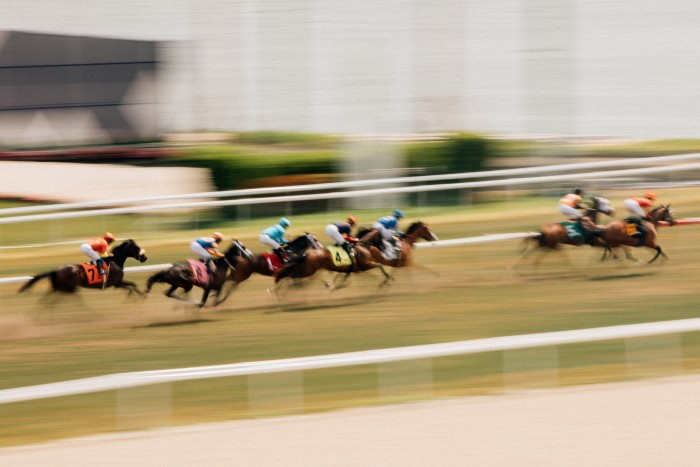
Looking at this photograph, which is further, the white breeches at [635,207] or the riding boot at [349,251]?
the white breeches at [635,207]

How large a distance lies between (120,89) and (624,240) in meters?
10.1

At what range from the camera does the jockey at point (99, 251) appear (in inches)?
340

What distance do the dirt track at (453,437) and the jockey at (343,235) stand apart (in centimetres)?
338

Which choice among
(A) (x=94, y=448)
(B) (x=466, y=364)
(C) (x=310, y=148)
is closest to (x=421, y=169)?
(C) (x=310, y=148)

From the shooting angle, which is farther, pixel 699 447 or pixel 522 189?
pixel 522 189

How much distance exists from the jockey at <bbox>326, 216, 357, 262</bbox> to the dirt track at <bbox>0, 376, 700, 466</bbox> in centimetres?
338

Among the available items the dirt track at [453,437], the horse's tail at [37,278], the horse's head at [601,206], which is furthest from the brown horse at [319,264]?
the dirt track at [453,437]

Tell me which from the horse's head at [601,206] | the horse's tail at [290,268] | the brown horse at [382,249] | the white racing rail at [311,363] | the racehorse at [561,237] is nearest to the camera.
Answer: the white racing rail at [311,363]

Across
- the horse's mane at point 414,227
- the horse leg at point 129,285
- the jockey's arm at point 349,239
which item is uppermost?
the horse's mane at point 414,227

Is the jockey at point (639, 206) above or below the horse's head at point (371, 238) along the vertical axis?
above

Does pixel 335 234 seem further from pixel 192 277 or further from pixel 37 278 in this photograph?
pixel 37 278

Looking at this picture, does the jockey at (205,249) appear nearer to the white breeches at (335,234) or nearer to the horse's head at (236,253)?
the horse's head at (236,253)

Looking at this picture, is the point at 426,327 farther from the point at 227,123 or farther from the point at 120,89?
the point at 120,89

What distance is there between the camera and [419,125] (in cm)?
1388
